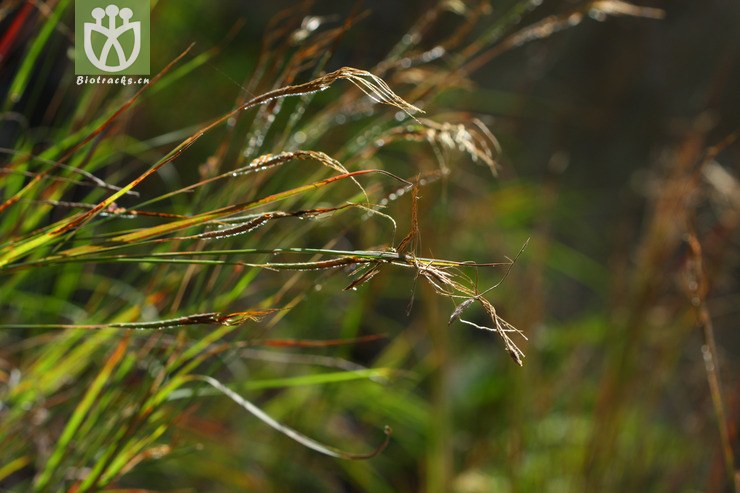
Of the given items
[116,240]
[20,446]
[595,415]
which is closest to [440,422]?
[595,415]

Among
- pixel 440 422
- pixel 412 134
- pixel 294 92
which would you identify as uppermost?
pixel 294 92

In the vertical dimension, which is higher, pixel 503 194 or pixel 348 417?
pixel 503 194

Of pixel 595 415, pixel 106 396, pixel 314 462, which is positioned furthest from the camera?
pixel 314 462

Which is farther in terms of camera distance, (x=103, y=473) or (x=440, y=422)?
(x=440, y=422)

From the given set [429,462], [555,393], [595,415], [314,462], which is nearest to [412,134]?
[595,415]

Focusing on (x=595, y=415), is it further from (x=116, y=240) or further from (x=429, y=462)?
(x=116, y=240)

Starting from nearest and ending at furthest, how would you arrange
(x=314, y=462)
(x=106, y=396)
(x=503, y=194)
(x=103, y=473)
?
1. (x=103, y=473)
2. (x=106, y=396)
3. (x=314, y=462)
4. (x=503, y=194)

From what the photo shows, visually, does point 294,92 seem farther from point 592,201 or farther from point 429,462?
point 592,201
